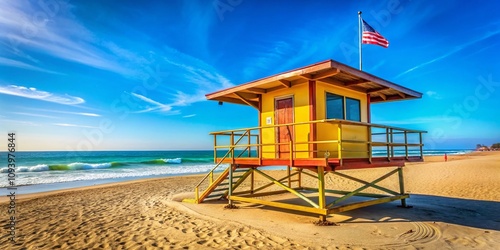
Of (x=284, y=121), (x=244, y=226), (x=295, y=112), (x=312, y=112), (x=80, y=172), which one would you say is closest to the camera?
(x=244, y=226)

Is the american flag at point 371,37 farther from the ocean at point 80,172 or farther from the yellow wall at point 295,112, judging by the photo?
the ocean at point 80,172

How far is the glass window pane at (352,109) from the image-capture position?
10.7m

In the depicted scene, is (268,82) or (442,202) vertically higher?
(268,82)

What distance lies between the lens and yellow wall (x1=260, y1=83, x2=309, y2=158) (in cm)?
974

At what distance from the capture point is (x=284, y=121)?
10.5 meters

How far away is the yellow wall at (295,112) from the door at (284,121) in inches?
6.3

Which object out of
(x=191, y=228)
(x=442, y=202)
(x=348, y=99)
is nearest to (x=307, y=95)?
(x=348, y=99)

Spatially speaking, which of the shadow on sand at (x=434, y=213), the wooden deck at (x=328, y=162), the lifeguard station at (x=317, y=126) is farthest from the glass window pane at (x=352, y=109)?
the shadow on sand at (x=434, y=213)

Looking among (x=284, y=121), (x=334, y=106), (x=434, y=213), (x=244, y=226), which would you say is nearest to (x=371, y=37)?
(x=334, y=106)

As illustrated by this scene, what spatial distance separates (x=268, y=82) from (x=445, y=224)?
657 centimetres

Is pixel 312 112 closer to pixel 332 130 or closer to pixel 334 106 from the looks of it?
pixel 332 130

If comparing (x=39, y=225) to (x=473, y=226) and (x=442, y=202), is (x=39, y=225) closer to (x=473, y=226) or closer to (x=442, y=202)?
(x=473, y=226)

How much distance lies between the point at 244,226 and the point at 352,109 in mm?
5745

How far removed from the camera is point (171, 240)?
288 inches
